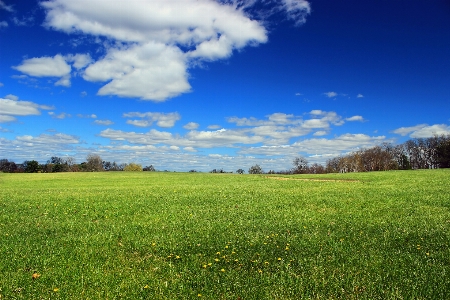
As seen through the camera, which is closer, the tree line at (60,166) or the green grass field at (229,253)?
the green grass field at (229,253)

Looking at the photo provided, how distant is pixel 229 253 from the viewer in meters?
8.65

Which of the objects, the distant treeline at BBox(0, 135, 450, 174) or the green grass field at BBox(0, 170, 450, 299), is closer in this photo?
the green grass field at BBox(0, 170, 450, 299)

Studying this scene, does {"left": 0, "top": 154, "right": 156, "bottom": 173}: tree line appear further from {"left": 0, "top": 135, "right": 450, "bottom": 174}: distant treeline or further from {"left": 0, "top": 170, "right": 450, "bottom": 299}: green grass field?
{"left": 0, "top": 170, "right": 450, "bottom": 299}: green grass field

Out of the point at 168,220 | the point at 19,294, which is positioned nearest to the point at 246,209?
the point at 168,220

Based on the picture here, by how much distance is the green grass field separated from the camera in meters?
6.50

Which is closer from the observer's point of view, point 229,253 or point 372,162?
point 229,253

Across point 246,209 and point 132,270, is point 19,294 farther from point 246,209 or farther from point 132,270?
point 246,209

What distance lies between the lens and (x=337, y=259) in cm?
801

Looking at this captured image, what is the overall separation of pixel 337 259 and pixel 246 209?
7.64 metres

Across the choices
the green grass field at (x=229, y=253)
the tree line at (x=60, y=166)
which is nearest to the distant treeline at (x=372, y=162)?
the tree line at (x=60, y=166)

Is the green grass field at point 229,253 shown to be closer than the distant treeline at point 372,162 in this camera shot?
Yes

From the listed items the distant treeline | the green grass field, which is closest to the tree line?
the distant treeline

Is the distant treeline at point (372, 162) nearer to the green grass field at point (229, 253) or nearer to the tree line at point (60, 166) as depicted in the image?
the tree line at point (60, 166)

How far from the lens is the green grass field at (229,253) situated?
21.3 ft
